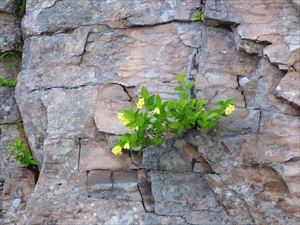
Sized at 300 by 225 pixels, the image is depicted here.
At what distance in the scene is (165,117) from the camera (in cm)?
391

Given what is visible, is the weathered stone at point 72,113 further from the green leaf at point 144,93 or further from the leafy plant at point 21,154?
the green leaf at point 144,93

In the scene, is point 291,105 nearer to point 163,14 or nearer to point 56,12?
point 163,14

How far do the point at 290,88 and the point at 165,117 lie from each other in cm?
105

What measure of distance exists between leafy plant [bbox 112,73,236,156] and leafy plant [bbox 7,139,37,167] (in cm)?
125

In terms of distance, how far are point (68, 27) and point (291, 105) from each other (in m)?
2.38

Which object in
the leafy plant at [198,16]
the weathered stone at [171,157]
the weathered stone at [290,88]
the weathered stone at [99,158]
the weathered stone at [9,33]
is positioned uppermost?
the leafy plant at [198,16]

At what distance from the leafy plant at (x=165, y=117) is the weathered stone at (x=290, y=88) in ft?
1.32

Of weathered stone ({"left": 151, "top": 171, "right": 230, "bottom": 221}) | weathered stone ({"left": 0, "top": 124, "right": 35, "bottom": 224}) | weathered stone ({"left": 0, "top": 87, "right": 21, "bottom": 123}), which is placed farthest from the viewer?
weathered stone ({"left": 0, "top": 87, "right": 21, "bottom": 123})

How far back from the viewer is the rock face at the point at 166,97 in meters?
3.96

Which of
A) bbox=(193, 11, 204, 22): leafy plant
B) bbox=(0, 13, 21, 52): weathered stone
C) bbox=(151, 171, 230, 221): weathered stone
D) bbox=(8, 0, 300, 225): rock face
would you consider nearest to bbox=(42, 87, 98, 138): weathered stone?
bbox=(8, 0, 300, 225): rock face

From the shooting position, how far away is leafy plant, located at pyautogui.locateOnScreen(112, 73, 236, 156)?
3.88 metres

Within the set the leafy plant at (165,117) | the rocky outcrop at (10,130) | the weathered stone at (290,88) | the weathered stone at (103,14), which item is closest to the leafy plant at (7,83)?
the rocky outcrop at (10,130)

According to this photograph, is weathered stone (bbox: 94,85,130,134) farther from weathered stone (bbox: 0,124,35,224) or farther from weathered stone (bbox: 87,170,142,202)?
weathered stone (bbox: 0,124,35,224)

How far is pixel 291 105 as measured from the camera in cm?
393
